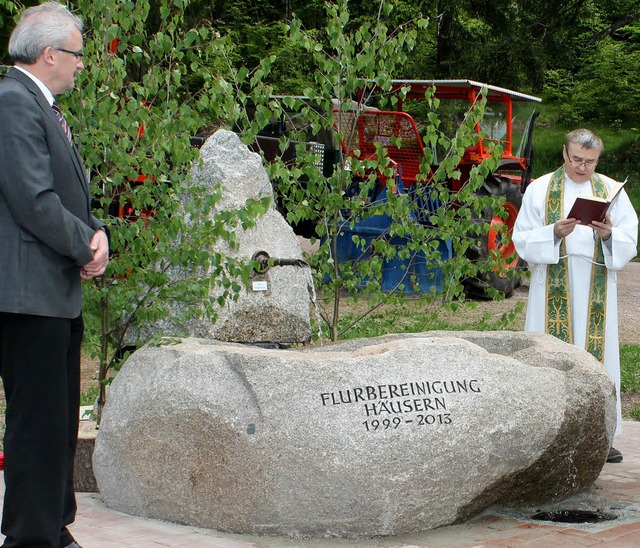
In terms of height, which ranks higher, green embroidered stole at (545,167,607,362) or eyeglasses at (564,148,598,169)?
eyeglasses at (564,148,598,169)

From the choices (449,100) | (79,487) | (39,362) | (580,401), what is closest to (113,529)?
(79,487)

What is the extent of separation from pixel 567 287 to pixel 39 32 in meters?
3.79

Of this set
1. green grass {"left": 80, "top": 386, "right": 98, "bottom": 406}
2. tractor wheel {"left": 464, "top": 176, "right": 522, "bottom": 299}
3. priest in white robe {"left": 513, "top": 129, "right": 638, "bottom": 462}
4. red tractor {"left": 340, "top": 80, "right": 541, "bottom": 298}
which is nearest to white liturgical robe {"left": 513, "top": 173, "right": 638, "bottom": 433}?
priest in white robe {"left": 513, "top": 129, "right": 638, "bottom": 462}

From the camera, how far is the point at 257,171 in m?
8.20

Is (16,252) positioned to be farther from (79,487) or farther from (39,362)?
(79,487)

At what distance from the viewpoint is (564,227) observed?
5.98 metres

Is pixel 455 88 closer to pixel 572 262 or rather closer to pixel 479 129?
pixel 479 129

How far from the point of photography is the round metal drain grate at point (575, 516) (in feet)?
16.0

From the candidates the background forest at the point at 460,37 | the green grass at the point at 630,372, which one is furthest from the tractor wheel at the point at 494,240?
the background forest at the point at 460,37

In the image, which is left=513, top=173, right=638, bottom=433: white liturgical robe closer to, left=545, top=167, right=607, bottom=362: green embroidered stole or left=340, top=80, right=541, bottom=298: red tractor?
left=545, top=167, right=607, bottom=362: green embroidered stole

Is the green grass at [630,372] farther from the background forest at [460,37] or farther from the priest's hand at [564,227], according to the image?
the background forest at [460,37]

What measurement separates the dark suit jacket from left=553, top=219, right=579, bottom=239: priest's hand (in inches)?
123

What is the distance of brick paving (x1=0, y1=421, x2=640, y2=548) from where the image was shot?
435 centimetres

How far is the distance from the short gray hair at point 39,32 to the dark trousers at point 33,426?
92cm
